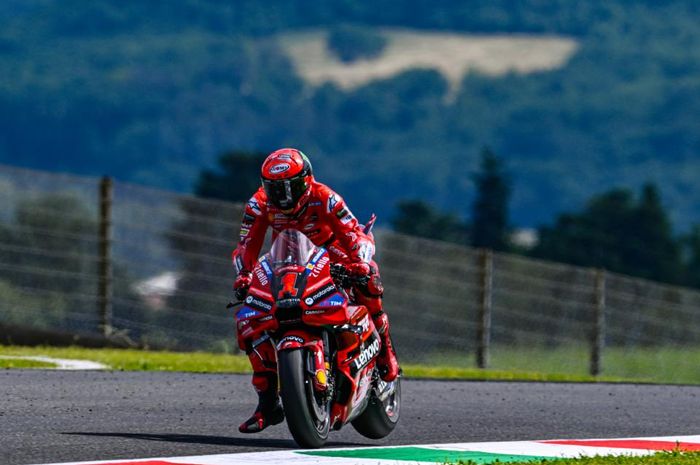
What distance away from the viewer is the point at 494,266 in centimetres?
2150

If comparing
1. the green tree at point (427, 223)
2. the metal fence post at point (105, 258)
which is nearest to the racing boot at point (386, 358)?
the metal fence post at point (105, 258)

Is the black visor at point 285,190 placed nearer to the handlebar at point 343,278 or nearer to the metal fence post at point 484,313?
the handlebar at point 343,278

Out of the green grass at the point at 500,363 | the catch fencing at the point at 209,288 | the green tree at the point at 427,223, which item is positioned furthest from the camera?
the green tree at the point at 427,223

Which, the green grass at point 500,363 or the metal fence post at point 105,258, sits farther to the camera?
the metal fence post at point 105,258

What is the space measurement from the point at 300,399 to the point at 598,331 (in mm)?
14237

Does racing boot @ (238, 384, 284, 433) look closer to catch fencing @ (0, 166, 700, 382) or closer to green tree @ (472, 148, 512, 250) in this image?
catch fencing @ (0, 166, 700, 382)

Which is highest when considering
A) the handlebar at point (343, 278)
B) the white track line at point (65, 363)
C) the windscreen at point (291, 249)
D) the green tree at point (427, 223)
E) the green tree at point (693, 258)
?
the green tree at point (427, 223)

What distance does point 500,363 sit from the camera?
2141 centimetres

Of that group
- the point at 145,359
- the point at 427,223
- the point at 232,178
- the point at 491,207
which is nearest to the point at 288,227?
the point at 145,359

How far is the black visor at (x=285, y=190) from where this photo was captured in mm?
8773

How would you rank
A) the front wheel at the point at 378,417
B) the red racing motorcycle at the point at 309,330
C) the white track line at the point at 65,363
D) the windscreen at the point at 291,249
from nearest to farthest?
the red racing motorcycle at the point at 309,330
the windscreen at the point at 291,249
the front wheel at the point at 378,417
the white track line at the point at 65,363

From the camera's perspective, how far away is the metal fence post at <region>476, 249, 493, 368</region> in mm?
20766

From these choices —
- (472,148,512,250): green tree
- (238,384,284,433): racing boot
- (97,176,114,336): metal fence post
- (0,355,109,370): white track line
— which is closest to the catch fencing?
(97,176,114,336): metal fence post

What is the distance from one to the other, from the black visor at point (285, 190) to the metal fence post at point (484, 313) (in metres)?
12.1
